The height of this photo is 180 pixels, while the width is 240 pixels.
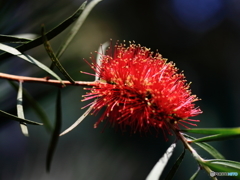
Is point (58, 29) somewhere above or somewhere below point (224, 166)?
above

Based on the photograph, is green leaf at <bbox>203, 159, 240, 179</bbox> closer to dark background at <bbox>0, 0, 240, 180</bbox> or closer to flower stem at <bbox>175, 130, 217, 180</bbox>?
flower stem at <bbox>175, 130, 217, 180</bbox>

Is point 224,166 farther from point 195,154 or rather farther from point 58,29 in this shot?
point 58,29

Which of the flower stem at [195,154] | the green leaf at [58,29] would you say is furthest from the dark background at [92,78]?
the flower stem at [195,154]

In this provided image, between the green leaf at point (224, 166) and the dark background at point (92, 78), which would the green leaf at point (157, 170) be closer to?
the green leaf at point (224, 166)

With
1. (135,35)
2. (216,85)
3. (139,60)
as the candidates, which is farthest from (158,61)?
(216,85)

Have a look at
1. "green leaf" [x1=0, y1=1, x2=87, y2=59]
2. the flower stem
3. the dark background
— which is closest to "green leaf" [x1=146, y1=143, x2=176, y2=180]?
the flower stem

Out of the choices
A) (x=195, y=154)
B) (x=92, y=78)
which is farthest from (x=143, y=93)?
(x=92, y=78)
